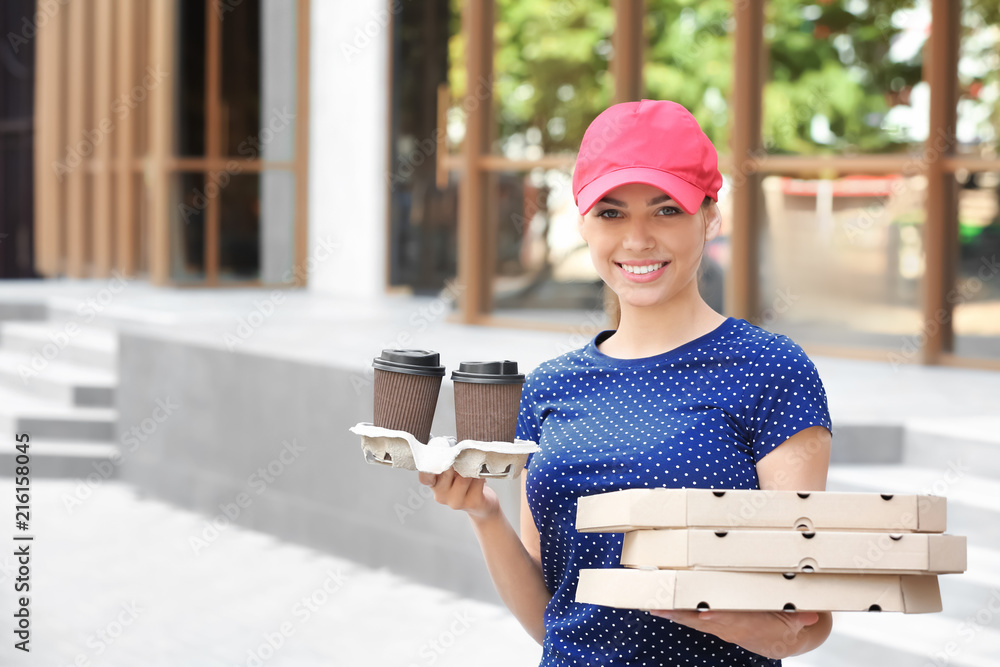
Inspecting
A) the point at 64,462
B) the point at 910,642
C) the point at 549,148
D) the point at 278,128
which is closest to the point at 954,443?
the point at 910,642

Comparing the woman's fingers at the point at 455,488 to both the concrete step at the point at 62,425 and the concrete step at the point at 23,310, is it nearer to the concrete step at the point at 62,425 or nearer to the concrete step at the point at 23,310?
the concrete step at the point at 62,425

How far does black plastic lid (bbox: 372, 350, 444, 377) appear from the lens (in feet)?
6.23

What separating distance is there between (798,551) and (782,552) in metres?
0.02

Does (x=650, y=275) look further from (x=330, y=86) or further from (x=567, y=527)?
(x=330, y=86)

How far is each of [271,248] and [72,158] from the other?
4.53m

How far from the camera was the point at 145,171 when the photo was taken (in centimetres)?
1480

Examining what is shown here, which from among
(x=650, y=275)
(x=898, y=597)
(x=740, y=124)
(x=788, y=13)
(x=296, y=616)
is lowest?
(x=296, y=616)

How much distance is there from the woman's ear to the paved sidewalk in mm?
3618

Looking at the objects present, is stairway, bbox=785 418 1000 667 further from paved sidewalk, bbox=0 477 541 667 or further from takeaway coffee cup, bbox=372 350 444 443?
takeaway coffee cup, bbox=372 350 444 443

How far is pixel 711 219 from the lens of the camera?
1862 mm

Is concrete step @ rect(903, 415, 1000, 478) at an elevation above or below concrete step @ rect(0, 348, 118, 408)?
above

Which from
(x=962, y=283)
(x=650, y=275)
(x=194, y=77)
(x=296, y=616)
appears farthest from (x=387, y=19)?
(x=650, y=275)

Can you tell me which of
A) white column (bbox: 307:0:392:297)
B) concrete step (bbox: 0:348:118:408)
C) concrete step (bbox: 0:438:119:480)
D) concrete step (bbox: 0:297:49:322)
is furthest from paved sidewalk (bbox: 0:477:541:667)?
white column (bbox: 307:0:392:297)

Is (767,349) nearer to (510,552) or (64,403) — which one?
(510,552)
